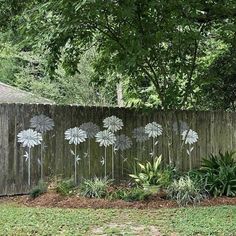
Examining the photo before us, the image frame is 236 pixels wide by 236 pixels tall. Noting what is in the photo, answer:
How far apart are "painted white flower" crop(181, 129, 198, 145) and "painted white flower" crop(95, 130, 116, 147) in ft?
6.48

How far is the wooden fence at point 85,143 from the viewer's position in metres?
9.39

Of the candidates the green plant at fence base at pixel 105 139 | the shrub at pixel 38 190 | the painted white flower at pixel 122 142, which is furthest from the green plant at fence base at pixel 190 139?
the shrub at pixel 38 190

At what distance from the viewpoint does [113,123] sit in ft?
34.7

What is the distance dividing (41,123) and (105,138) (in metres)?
1.56

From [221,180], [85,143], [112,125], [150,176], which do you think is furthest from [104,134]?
[221,180]

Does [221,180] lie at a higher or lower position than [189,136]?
lower

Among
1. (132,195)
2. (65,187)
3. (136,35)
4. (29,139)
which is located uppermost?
(136,35)

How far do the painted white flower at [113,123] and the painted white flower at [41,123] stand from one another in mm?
1315

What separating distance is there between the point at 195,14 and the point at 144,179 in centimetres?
338

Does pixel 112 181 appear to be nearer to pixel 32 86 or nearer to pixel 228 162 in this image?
pixel 228 162

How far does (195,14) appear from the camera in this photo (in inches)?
→ 347

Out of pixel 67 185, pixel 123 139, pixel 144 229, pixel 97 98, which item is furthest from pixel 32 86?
pixel 144 229

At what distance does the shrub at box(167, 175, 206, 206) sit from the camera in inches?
333

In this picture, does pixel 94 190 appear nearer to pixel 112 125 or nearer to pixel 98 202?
pixel 98 202
